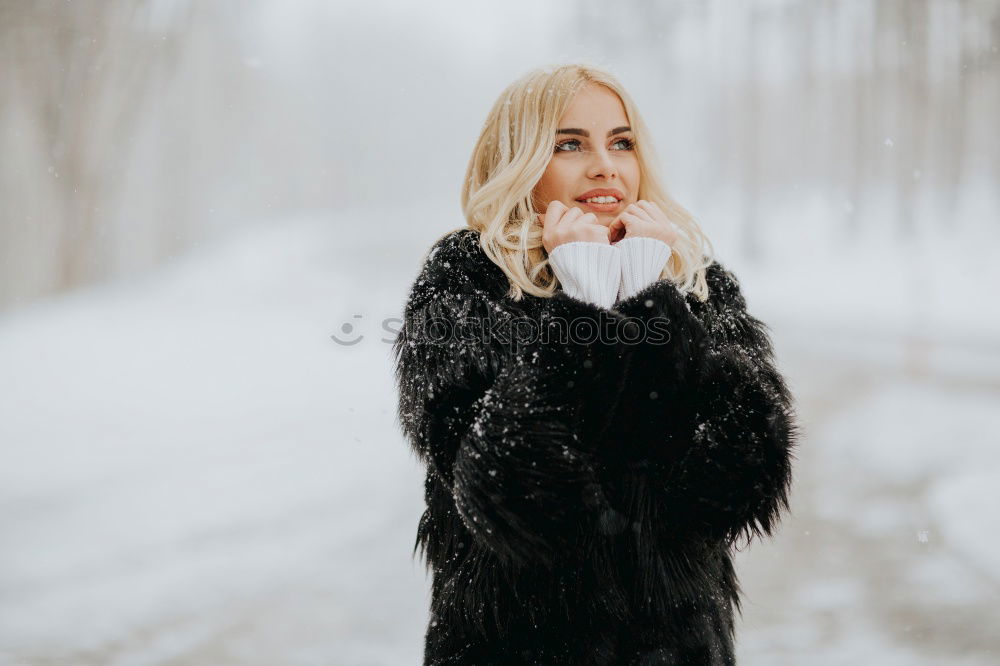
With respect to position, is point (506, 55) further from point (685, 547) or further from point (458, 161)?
point (685, 547)

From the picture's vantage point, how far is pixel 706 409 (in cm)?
114

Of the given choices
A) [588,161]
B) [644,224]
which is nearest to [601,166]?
[588,161]

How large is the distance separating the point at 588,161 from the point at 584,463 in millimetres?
577

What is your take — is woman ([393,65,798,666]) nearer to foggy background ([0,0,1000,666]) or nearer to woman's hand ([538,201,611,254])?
woman's hand ([538,201,611,254])

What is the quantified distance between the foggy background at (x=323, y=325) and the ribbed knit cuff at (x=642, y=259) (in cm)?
34

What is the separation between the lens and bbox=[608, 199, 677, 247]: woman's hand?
1260 millimetres

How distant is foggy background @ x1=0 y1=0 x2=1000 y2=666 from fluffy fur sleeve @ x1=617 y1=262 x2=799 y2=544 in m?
0.50

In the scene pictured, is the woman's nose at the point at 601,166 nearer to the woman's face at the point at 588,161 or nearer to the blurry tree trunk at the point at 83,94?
the woman's face at the point at 588,161

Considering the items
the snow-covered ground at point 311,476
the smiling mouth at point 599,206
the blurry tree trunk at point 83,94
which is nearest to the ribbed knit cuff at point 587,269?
the smiling mouth at point 599,206

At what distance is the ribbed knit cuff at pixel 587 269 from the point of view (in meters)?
1.20

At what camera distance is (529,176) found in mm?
1312

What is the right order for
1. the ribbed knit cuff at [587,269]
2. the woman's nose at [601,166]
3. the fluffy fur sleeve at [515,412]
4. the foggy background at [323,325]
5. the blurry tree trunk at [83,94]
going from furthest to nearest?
the blurry tree trunk at [83,94]
the foggy background at [323,325]
the woman's nose at [601,166]
the ribbed knit cuff at [587,269]
the fluffy fur sleeve at [515,412]

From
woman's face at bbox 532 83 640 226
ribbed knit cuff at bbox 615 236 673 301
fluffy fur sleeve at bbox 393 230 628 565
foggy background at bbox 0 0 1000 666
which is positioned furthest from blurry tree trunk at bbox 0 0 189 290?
ribbed knit cuff at bbox 615 236 673 301

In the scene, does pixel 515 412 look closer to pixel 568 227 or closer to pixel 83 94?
pixel 568 227
